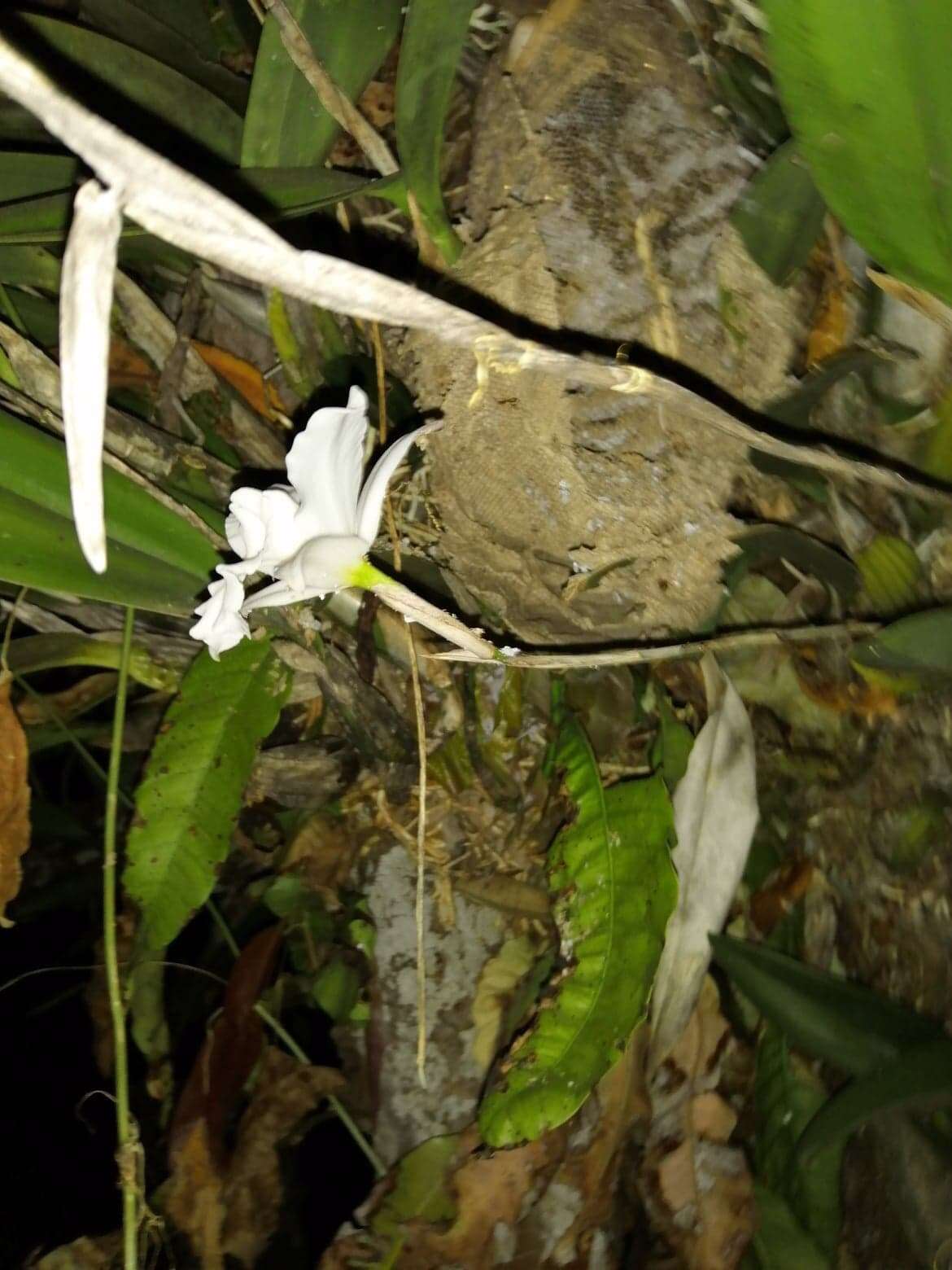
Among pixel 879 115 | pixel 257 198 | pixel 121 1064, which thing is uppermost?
pixel 879 115

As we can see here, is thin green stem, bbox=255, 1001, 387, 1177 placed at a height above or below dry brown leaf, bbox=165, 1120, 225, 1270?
above

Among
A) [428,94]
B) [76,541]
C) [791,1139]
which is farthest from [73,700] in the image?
[791,1139]

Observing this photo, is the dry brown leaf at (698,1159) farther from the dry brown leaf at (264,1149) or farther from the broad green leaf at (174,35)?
the broad green leaf at (174,35)

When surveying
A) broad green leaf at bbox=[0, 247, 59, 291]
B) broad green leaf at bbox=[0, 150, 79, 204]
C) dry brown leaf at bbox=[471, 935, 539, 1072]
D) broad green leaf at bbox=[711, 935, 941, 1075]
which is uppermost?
broad green leaf at bbox=[0, 150, 79, 204]

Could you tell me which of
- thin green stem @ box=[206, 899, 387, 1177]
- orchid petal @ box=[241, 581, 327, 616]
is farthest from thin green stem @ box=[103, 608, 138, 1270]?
orchid petal @ box=[241, 581, 327, 616]

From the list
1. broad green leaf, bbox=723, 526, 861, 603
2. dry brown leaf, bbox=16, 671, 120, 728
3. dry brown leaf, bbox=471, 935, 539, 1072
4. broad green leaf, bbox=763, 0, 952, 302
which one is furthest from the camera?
dry brown leaf, bbox=16, 671, 120, 728

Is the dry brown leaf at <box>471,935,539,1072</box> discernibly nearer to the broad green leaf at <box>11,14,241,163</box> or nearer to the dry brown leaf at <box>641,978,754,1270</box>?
the dry brown leaf at <box>641,978,754,1270</box>

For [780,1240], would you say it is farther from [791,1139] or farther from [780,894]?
[780,894]
